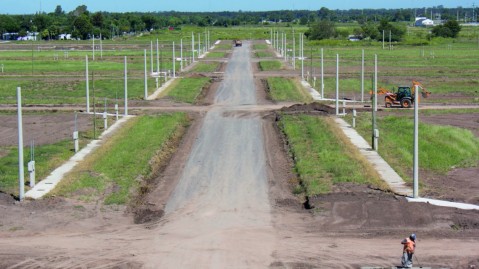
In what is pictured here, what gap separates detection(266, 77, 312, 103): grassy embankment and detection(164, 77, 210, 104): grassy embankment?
5.59 metres

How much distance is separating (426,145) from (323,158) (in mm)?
6676

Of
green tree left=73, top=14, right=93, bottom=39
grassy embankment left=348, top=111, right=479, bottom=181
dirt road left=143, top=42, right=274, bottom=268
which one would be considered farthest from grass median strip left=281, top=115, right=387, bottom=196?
green tree left=73, top=14, right=93, bottom=39

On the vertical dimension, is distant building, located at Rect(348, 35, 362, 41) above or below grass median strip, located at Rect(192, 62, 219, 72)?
above

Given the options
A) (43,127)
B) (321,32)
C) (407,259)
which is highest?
(321,32)

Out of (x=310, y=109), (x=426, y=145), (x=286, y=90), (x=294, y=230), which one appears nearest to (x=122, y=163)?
(x=294, y=230)

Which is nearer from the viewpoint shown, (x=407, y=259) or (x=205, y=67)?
(x=407, y=259)

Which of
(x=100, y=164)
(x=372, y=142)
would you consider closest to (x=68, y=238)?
(x=100, y=164)

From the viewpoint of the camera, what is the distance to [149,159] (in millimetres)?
35625

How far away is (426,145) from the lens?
39.5 m

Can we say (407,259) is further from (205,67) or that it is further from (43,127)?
(205,67)

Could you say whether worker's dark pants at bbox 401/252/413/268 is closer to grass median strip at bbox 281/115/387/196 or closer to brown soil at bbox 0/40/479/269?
brown soil at bbox 0/40/479/269

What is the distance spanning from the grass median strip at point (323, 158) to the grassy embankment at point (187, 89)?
52.2ft

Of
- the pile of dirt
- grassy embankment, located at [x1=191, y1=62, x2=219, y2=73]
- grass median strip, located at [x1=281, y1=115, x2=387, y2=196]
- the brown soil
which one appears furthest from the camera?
grassy embankment, located at [x1=191, y1=62, x2=219, y2=73]

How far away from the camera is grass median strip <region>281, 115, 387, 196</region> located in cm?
3053
